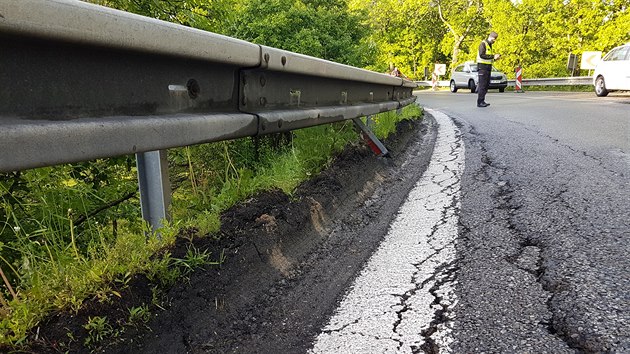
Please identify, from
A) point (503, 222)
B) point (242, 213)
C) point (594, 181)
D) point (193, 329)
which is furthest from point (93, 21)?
point (594, 181)

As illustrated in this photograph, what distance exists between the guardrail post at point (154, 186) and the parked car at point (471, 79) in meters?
24.0

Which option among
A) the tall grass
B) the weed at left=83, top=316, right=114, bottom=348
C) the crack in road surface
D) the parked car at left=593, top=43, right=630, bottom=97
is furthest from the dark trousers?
the weed at left=83, top=316, right=114, bottom=348

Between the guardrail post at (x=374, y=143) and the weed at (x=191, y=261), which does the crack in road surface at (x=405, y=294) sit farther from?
the guardrail post at (x=374, y=143)

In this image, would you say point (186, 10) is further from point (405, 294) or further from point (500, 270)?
point (500, 270)

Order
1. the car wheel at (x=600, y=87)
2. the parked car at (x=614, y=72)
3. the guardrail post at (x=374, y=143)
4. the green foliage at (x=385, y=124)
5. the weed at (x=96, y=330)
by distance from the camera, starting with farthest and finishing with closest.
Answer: the car wheel at (x=600, y=87), the parked car at (x=614, y=72), the green foliage at (x=385, y=124), the guardrail post at (x=374, y=143), the weed at (x=96, y=330)

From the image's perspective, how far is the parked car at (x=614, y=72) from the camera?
13.4 m

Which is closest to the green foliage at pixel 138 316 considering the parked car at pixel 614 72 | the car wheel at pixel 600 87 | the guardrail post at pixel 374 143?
the guardrail post at pixel 374 143

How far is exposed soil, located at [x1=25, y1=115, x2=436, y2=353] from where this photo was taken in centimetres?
131

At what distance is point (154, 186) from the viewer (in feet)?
5.76

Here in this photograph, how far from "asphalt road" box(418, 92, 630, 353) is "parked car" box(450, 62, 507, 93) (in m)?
21.0

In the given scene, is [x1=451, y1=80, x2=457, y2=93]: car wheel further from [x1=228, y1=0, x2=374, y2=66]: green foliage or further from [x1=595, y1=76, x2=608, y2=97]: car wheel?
[x1=228, y1=0, x2=374, y2=66]: green foliage

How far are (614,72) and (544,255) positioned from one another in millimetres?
15381

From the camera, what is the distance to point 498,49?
104 ft

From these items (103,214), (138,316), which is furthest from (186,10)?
(138,316)
